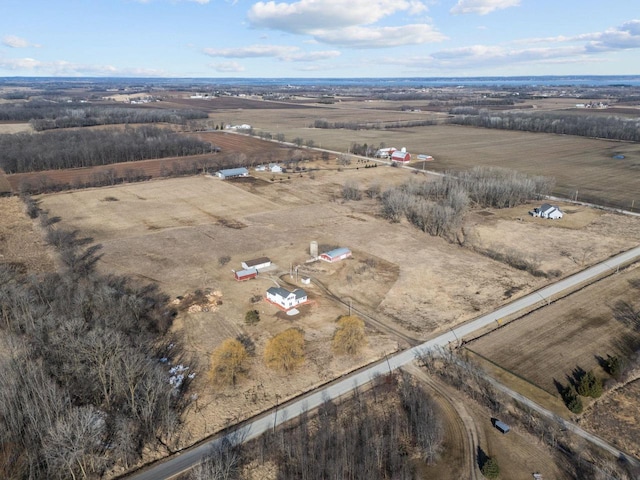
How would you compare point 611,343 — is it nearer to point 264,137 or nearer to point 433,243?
point 433,243

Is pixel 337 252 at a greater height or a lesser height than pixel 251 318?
greater

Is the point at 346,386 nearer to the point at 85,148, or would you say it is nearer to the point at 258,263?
the point at 258,263

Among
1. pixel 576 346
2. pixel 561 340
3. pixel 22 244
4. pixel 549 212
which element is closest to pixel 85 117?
pixel 22 244

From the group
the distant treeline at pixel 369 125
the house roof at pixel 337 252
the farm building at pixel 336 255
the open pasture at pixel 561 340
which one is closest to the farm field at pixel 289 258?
the farm building at pixel 336 255

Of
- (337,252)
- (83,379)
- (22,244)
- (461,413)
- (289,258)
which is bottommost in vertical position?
(22,244)

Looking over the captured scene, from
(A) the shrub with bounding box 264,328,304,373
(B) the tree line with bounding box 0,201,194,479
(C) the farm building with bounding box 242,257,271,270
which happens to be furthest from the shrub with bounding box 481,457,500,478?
(C) the farm building with bounding box 242,257,271,270

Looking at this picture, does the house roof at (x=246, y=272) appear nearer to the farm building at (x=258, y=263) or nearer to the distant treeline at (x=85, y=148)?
the farm building at (x=258, y=263)
